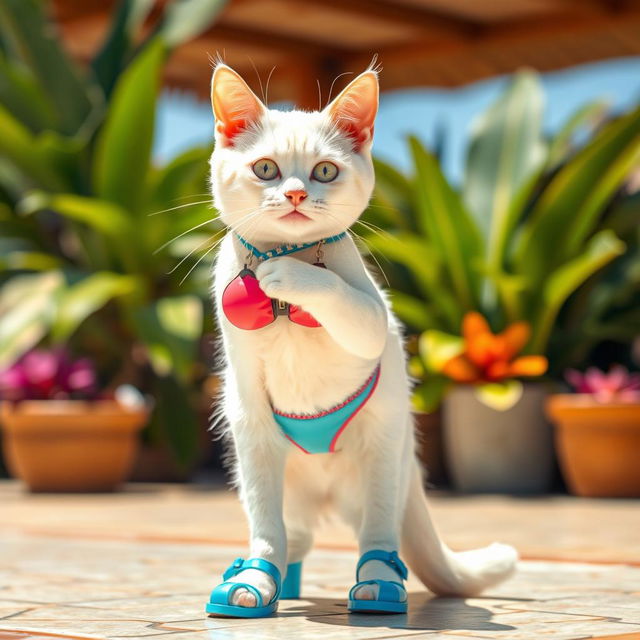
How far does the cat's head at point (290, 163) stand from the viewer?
1665 millimetres

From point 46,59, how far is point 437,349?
2.52m

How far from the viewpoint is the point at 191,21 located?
546 cm

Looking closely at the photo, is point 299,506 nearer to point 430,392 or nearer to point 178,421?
point 430,392

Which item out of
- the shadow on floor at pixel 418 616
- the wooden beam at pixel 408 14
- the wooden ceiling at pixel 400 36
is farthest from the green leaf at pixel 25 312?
the shadow on floor at pixel 418 616

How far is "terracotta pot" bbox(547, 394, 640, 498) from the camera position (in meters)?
4.34

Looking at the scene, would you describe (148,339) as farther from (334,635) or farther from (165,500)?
(334,635)

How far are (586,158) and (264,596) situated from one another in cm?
350

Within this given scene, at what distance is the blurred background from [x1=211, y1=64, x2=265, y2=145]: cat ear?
235 centimetres

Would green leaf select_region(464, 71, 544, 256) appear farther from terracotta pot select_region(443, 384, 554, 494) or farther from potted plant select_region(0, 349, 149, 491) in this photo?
potted plant select_region(0, 349, 149, 491)

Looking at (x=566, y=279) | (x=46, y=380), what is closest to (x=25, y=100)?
(x=46, y=380)

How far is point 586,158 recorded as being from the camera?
478 cm

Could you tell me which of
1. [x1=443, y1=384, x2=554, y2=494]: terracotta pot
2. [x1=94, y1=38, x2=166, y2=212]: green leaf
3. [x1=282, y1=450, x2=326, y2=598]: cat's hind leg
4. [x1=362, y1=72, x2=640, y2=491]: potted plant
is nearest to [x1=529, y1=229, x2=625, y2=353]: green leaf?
[x1=362, y1=72, x2=640, y2=491]: potted plant

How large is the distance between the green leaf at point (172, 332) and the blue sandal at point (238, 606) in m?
2.84

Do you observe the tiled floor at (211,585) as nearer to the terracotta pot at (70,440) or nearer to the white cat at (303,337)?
the white cat at (303,337)
